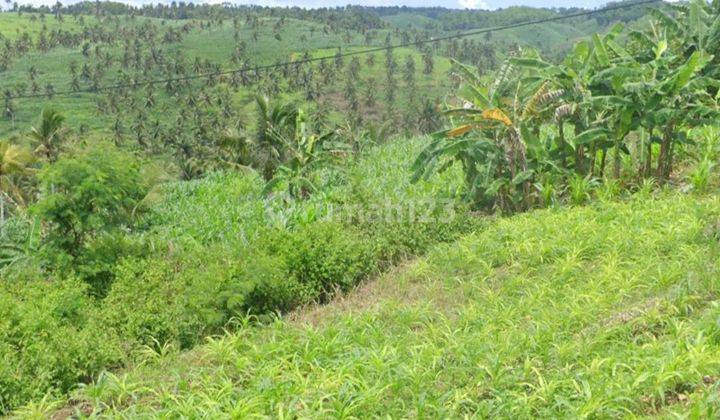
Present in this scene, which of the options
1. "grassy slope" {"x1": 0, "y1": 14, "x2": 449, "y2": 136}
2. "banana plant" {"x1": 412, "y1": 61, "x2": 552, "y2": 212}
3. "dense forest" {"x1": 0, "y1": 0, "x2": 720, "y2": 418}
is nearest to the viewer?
"dense forest" {"x1": 0, "y1": 0, "x2": 720, "y2": 418}

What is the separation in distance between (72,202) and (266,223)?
11.6 ft

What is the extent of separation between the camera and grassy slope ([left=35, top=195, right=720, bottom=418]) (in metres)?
3.86

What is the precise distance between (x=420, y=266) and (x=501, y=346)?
10.1 ft

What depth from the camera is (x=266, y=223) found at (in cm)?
1109

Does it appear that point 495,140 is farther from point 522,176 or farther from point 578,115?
point 578,115

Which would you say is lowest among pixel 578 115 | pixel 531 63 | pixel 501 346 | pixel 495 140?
pixel 501 346

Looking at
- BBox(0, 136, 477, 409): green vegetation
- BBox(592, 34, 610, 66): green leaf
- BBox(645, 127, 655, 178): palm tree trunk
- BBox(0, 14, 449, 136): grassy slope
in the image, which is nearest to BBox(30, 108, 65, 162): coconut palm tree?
BBox(0, 136, 477, 409): green vegetation

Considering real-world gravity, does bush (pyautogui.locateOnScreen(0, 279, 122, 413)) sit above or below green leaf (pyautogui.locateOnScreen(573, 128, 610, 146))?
below

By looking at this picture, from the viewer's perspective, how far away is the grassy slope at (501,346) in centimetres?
386

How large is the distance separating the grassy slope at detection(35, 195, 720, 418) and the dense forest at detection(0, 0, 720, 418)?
0.03 m

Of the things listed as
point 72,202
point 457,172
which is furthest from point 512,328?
point 457,172

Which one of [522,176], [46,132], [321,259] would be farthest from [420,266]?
[46,132]

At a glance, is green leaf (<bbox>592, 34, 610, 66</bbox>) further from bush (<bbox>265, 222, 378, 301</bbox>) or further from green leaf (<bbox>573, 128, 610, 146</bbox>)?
bush (<bbox>265, 222, 378, 301</bbox>)

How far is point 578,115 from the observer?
9391 millimetres
